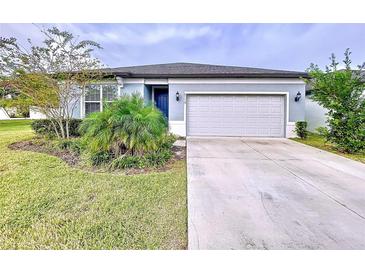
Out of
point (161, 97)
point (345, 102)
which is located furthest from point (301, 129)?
point (161, 97)

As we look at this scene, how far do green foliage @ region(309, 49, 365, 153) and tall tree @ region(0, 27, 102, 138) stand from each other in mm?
8971

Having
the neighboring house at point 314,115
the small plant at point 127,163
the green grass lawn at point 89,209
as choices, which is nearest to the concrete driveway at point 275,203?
the green grass lawn at point 89,209

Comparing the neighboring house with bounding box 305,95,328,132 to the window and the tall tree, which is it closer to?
the window

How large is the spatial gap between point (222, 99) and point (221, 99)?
53mm

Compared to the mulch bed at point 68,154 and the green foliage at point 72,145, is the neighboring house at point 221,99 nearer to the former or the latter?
the mulch bed at point 68,154

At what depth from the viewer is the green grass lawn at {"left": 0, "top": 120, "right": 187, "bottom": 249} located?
2.46m

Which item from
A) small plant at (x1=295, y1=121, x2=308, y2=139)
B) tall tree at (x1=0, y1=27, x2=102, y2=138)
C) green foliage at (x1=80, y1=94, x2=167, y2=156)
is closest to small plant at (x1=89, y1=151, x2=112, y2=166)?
green foliage at (x1=80, y1=94, x2=167, y2=156)

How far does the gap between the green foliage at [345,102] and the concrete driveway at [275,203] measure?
1576 mm

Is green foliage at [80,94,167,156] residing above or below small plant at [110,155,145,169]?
above

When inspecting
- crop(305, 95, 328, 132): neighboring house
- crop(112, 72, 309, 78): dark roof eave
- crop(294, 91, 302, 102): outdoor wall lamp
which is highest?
crop(112, 72, 309, 78): dark roof eave

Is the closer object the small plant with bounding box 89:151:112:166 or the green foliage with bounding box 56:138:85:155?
the small plant with bounding box 89:151:112:166
